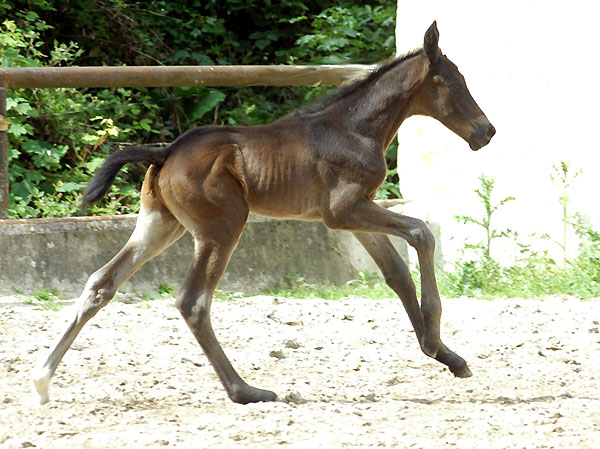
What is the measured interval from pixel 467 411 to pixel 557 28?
4.12 meters

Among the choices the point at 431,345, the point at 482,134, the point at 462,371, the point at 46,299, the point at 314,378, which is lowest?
the point at 46,299

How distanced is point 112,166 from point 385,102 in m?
1.47

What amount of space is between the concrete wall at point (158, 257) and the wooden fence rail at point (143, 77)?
36 cm

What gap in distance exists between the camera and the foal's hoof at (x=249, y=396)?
4633mm

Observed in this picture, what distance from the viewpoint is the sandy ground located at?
4051 mm

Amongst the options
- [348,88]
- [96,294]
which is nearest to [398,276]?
[348,88]

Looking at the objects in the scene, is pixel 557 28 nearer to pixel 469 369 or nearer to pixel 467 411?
pixel 469 369

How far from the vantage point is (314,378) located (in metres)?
5.23

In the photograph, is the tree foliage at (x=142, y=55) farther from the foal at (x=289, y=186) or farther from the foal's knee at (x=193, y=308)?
the foal's knee at (x=193, y=308)

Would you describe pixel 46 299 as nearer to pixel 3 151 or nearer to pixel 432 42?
pixel 3 151

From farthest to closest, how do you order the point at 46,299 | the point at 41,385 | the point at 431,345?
the point at 46,299
the point at 431,345
the point at 41,385

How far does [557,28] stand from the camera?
7.61 metres

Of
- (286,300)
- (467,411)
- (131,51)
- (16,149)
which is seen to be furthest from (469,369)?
(131,51)

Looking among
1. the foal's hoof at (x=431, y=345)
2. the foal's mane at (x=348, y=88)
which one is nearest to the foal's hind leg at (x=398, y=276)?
the foal's hoof at (x=431, y=345)
